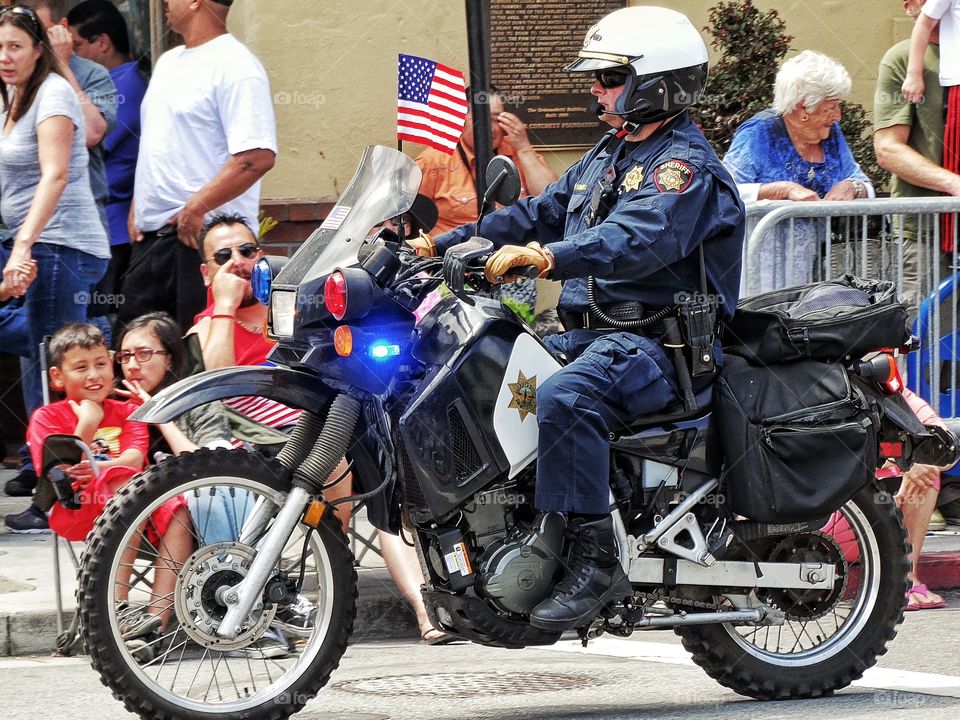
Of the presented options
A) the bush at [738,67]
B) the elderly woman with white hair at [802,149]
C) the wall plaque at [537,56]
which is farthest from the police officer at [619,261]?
the wall plaque at [537,56]

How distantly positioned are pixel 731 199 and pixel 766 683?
1521 millimetres

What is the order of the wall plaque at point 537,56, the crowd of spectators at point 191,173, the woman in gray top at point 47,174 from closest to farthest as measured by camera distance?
the crowd of spectators at point 191,173 → the woman in gray top at point 47,174 → the wall plaque at point 537,56

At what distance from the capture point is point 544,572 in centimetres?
521

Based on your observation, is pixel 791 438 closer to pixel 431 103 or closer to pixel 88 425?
pixel 88 425

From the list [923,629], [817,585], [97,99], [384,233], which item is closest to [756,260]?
[923,629]

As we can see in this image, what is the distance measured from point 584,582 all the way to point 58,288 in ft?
13.6

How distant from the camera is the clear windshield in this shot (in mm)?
5164

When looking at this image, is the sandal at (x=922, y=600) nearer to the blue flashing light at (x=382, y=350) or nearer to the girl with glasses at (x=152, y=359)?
the girl with glasses at (x=152, y=359)

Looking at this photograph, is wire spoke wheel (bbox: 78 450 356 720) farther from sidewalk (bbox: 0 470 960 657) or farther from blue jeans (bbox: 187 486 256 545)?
sidewalk (bbox: 0 470 960 657)

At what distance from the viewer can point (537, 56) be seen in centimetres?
1144

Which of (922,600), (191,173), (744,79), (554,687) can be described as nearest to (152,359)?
(191,173)

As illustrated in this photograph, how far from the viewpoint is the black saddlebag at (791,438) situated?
5418mm

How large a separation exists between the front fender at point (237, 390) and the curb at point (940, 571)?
12.4ft

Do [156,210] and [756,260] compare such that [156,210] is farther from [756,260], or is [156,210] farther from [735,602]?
[735,602]
